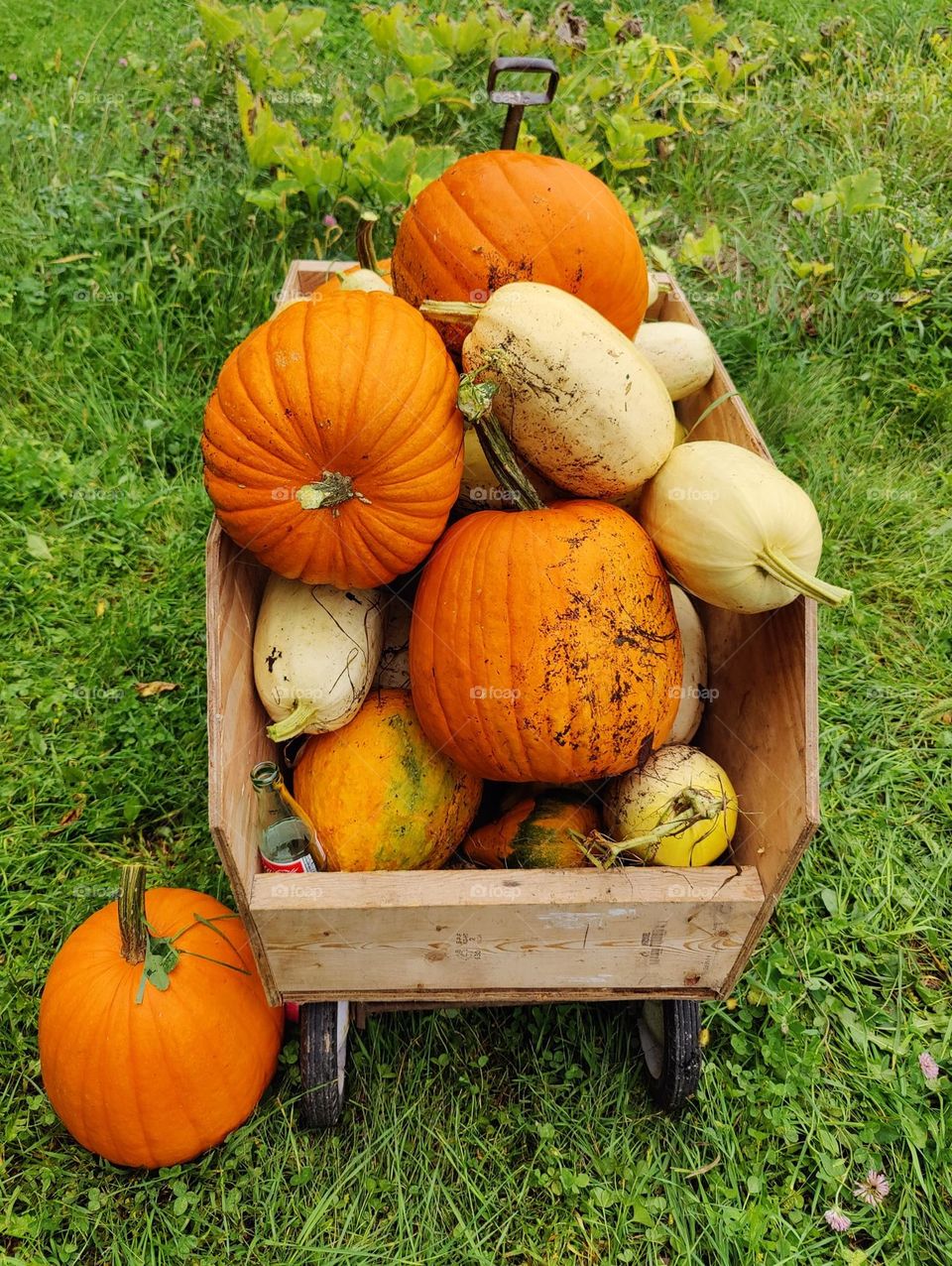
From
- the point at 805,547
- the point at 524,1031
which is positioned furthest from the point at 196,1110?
the point at 805,547

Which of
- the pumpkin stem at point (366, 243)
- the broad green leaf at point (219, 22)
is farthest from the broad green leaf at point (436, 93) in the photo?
the pumpkin stem at point (366, 243)

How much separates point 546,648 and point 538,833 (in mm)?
444

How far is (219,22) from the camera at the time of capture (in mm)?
3617

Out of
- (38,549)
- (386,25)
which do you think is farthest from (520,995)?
(386,25)

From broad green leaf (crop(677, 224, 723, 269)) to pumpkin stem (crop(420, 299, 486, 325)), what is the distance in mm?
Answer: 2156

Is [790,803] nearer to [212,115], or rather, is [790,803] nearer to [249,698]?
[249,698]

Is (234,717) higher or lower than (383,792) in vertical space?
higher

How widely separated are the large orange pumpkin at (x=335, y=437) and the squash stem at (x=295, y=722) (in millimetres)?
261

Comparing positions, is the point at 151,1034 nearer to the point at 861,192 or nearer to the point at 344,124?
the point at 344,124

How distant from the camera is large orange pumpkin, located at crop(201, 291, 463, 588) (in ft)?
5.25

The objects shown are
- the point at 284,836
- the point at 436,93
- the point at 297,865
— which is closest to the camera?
the point at 297,865

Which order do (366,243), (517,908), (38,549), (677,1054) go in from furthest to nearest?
1. (38,549)
2. (366,243)
3. (677,1054)
4. (517,908)

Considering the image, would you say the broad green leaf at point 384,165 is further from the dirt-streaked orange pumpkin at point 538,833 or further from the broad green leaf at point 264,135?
the dirt-streaked orange pumpkin at point 538,833

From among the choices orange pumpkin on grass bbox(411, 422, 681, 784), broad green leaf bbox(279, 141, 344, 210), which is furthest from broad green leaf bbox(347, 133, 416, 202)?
orange pumpkin on grass bbox(411, 422, 681, 784)
